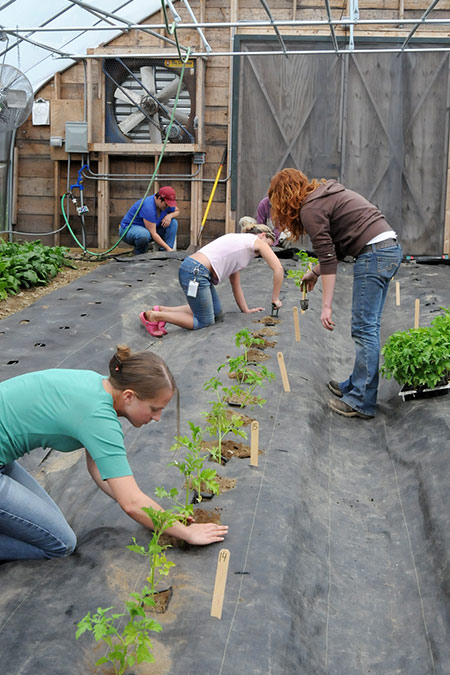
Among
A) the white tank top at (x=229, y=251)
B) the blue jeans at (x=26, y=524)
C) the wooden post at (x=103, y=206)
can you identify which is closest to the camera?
the blue jeans at (x=26, y=524)

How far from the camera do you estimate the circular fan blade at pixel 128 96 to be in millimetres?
10117

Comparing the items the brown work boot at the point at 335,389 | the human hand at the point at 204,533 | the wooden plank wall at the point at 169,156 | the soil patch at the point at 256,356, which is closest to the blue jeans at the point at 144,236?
the wooden plank wall at the point at 169,156

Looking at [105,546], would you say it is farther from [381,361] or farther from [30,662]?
[381,361]

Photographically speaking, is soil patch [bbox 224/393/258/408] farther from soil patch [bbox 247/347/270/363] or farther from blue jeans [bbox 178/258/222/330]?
blue jeans [bbox 178/258/222/330]

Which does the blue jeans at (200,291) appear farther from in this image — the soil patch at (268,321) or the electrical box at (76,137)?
the electrical box at (76,137)

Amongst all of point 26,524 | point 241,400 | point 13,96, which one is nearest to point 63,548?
point 26,524

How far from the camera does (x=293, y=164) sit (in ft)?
33.4

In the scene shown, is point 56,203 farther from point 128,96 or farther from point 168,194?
point 168,194

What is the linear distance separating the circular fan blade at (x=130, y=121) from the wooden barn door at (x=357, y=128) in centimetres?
139

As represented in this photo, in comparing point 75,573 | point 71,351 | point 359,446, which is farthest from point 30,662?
point 71,351

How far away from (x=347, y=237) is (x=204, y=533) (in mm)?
2093

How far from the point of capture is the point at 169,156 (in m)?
10.5

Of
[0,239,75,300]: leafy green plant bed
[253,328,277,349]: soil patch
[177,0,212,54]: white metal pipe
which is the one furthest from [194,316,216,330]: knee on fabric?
[177,0,212,54]: white metal pipe

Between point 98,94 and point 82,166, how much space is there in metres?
1.12
